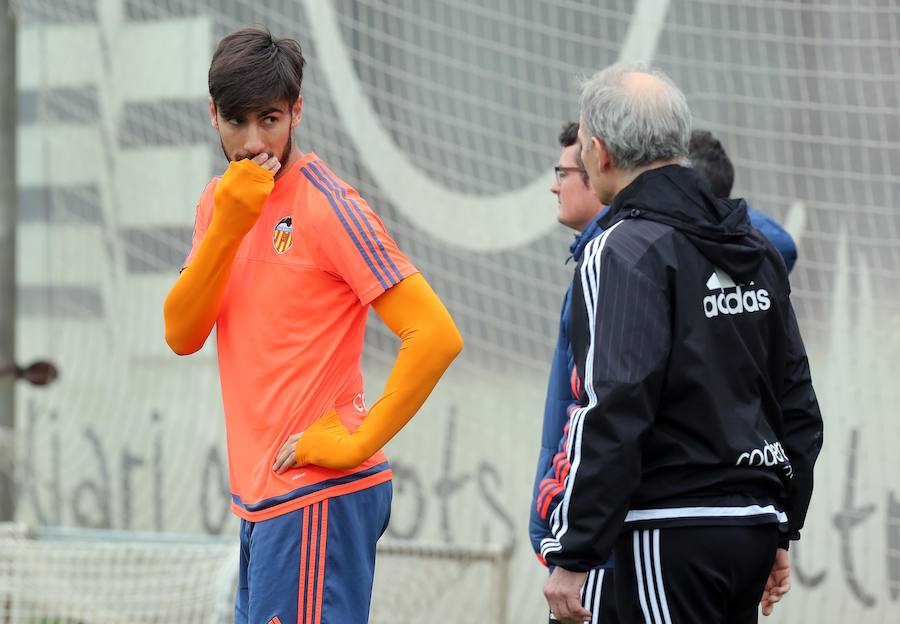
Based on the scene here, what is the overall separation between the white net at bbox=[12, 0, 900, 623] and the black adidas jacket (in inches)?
106

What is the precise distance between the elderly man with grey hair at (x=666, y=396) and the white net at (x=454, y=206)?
268 centimetres

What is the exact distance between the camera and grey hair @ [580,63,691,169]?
7.19ft

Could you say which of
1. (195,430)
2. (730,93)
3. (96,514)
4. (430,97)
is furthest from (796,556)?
(96,514)

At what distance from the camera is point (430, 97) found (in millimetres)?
5391

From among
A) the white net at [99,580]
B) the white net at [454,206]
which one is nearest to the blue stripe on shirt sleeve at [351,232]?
the white net at [99,580]

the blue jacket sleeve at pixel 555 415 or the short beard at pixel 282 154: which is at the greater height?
the short beard at pixel 282 154

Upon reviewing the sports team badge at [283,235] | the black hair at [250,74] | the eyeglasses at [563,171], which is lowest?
the sports team badge at [283,235]

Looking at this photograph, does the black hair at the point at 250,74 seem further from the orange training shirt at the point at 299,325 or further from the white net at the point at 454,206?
the white net at the point at 454,206

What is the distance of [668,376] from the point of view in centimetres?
209

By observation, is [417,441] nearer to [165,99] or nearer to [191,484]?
[191,484]

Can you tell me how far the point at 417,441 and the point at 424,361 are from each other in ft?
10.6

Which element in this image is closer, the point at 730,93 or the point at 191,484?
the point at 730,93

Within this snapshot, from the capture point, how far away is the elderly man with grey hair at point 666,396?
2.05 metres

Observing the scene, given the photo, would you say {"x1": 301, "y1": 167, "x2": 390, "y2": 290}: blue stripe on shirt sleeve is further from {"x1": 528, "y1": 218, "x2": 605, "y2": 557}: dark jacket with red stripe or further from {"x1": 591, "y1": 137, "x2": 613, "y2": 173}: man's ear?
{"x1": 528, "y1": 218, "x2": 605, "y2": 557}: dark jacket with red stripe
